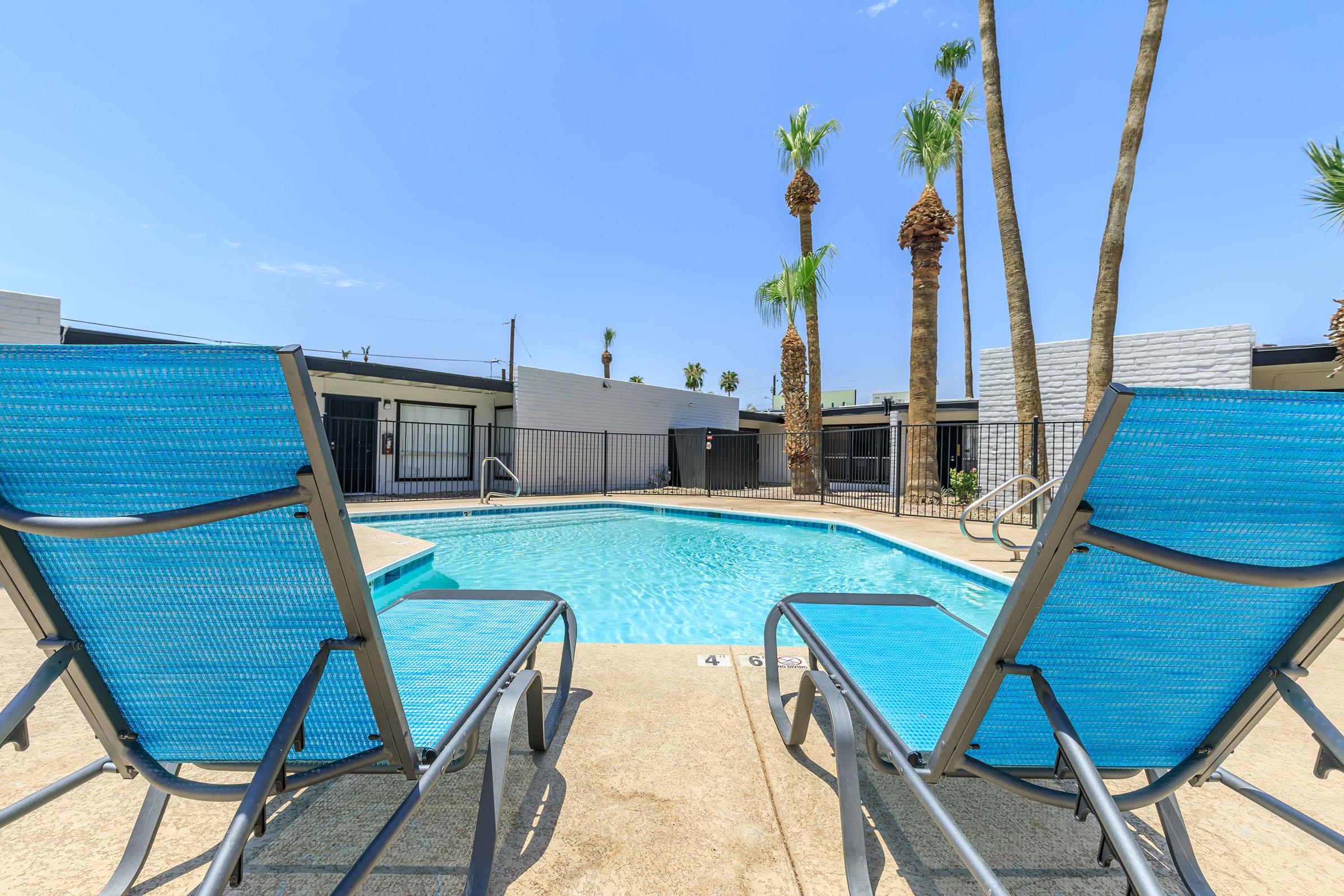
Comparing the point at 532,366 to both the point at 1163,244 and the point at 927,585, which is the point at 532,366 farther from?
the point at 1163,244

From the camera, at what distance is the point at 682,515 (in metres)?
10.9

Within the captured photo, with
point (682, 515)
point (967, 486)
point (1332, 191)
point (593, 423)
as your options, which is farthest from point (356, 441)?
point (1332, 191)

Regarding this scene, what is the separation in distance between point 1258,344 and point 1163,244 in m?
2.26

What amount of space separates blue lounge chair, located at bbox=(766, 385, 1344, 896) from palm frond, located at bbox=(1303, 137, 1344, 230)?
968 cm

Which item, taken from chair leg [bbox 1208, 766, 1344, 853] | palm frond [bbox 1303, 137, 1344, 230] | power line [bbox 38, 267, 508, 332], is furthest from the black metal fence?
power line [bbox 38, 267, 508, 332]

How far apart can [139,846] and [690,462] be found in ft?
50.0

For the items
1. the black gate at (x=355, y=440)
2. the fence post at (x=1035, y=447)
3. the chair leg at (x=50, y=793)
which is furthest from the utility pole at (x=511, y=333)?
the chair leg at (x=50, y=793)

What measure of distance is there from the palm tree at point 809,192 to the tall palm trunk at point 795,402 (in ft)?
0.72

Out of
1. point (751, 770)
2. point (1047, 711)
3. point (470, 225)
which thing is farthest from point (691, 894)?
point (470, 225)

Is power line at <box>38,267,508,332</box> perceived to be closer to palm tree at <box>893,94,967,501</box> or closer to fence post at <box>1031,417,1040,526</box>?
palm tree at <box>893,94,967,501</box>

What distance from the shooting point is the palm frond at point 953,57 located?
17188 millimetres

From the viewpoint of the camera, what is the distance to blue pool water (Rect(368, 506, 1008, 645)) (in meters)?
4.62

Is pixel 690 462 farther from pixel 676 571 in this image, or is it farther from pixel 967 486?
pixel 676 571

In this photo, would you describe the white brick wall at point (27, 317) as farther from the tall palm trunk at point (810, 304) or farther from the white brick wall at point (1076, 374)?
the white brick wall at point (1076, 374)
